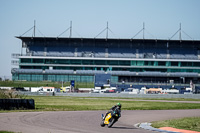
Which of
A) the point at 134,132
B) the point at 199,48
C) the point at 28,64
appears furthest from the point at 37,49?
the point at 134,132

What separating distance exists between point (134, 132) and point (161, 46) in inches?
3968

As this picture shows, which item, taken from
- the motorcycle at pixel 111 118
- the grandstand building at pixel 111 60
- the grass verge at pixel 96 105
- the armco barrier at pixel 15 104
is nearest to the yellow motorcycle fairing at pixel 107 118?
the motorcycle at pixel 111 118

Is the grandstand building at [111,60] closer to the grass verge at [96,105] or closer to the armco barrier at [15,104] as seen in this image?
the grass verge at [96,105]

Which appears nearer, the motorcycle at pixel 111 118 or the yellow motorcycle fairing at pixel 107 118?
the motorcycle at pixel 111 118

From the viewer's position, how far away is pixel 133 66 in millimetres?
115062

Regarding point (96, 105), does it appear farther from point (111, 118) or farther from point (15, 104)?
point (111, 118)

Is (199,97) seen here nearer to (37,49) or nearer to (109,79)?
(109,79)

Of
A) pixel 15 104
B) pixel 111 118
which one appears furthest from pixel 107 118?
pixel 15 104

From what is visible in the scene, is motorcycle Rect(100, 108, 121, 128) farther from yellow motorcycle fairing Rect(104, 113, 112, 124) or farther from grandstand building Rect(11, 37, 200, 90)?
grandstand building Rect(11, 37, 200, 90)

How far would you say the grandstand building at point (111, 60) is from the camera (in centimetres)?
11281

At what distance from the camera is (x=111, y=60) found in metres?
115

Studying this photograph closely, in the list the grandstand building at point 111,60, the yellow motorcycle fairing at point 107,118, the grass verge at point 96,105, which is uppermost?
the grandstand building at point 111,60

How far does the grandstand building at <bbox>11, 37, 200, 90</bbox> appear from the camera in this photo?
112812 mm

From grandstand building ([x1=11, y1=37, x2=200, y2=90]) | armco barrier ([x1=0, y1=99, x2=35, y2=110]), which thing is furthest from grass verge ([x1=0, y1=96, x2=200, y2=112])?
grandstand building ([x1=11, y1=37, x2=200, y2=90])
